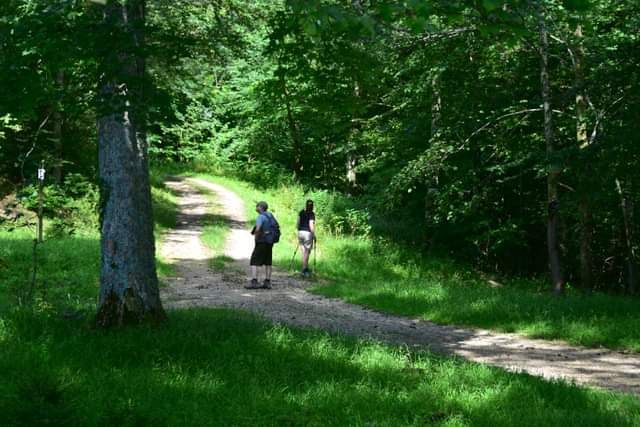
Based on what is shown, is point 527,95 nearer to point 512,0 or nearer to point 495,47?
point 495,47

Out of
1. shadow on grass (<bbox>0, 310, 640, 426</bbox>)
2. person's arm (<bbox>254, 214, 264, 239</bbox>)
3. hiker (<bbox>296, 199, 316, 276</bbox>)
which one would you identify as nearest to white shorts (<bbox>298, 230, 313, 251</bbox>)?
hiker (<bbox>296, 199, 316, 276</bbox>)

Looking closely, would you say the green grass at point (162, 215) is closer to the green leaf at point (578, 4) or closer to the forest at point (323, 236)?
the forest at point (323, 236)

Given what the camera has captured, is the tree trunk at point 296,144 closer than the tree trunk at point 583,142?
No

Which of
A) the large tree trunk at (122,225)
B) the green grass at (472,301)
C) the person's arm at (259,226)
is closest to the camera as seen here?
the large tree trunk at (122,225)

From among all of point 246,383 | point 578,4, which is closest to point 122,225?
point 246,383

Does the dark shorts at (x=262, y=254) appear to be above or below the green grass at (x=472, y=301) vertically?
above

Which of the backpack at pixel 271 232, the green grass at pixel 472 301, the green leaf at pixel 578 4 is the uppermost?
the green leaf at pixel 578 4

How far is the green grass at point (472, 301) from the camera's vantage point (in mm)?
10273

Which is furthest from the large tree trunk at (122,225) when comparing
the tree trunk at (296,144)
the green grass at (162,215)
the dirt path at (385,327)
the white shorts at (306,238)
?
the tree trunk at (296,144)

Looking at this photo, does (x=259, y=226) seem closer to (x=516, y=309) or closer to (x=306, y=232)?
(x=306, y=232)

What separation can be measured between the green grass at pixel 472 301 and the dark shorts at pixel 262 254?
4.60ft

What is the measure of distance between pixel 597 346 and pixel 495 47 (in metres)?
7.73

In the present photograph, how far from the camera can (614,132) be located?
11078 mm

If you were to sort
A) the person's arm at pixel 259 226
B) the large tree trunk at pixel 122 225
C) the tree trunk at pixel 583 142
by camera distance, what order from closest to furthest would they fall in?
the large tree trunk at pixel 122 225 < the tree trunk at pixel 583 142 < the person's arm at pixel 259 226
